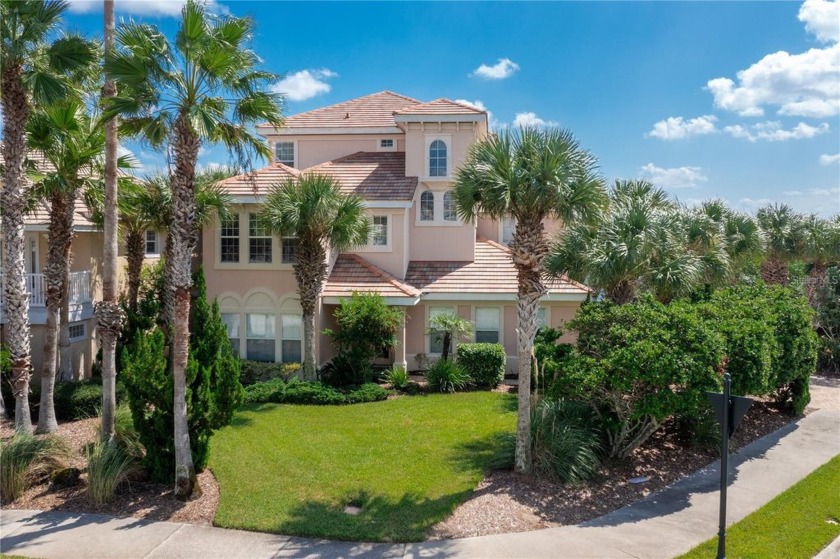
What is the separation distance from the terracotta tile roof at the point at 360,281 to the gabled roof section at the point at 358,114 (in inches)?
298

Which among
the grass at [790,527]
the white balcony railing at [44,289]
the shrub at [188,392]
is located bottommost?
the grass at [790,527]

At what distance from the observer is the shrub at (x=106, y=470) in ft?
33.3

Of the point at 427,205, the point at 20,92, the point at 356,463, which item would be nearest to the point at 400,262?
the point at 427,205

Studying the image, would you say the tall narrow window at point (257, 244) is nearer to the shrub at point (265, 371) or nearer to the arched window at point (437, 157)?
the shrub at point (265, 371)

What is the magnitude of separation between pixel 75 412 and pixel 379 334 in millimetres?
8347

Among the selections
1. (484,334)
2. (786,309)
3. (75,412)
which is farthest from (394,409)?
(786,309)

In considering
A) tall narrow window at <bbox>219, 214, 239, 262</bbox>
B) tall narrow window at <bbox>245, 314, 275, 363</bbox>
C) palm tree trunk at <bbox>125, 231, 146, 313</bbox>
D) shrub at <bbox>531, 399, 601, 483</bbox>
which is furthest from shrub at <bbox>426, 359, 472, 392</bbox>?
palm tree trunk at <bbox>125, 231, 146, 313</bbox>

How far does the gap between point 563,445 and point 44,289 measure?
1538 centimetres

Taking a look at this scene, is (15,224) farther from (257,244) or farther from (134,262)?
(257,244)

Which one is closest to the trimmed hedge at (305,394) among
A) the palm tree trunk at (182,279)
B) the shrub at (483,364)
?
the shrub at (483,364)

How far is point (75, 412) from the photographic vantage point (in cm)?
1484

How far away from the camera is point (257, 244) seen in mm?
19719

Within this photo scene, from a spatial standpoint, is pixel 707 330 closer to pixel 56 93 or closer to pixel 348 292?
pixel 348 292

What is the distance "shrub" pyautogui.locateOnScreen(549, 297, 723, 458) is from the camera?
34.4ft
